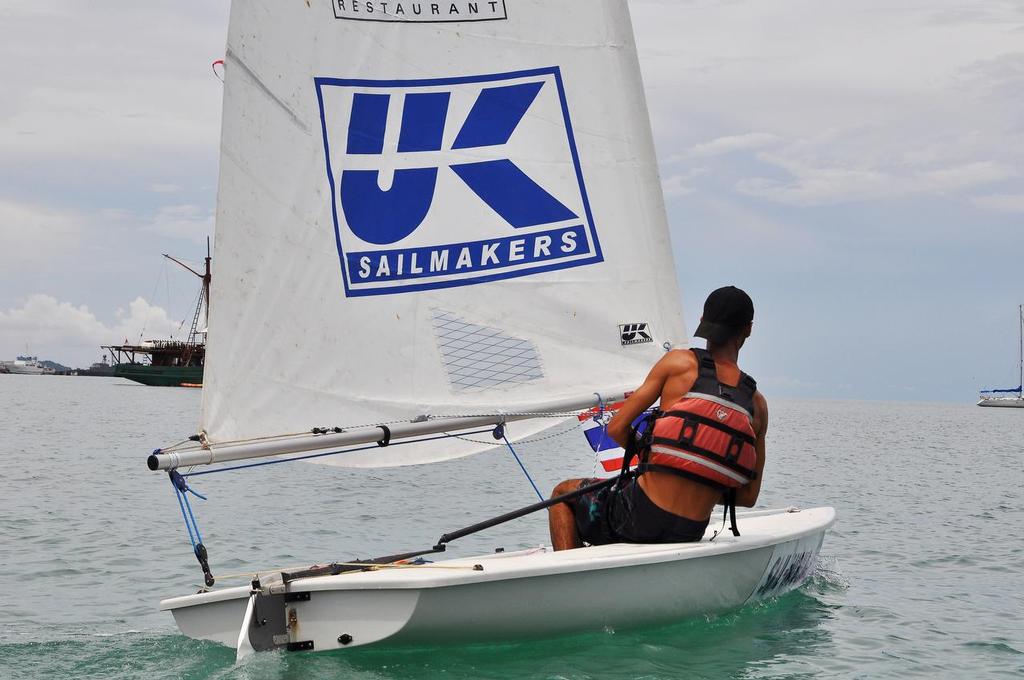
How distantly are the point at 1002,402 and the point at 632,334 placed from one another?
114392 millimetres

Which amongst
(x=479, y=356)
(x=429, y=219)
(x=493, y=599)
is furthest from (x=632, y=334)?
(x=493, y=599)

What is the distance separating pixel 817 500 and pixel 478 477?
22.5 ft

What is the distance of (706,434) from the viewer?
18.4ft

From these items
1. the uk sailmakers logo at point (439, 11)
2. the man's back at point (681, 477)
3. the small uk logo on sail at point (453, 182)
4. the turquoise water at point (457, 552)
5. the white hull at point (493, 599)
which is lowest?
the turquoise water at point (457, 552)

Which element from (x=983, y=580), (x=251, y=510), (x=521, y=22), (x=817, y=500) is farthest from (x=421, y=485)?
(x=521, y=22)

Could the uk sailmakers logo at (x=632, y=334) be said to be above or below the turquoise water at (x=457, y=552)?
above

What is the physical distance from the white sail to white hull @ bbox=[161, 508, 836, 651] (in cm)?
109

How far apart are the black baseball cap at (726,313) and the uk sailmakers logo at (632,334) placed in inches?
40.7

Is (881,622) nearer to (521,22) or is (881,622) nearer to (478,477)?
(521,22)

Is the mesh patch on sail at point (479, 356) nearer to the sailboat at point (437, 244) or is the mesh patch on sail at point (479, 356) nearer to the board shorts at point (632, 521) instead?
the sailboat at point (437, 244)

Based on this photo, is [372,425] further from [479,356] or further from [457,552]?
[457,552]

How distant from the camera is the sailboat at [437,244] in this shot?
6250 millimetres

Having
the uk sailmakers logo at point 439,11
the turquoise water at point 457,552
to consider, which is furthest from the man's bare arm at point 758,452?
the uk sailmakers logo at point 439,11

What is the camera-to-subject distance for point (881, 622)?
25.0 ft
